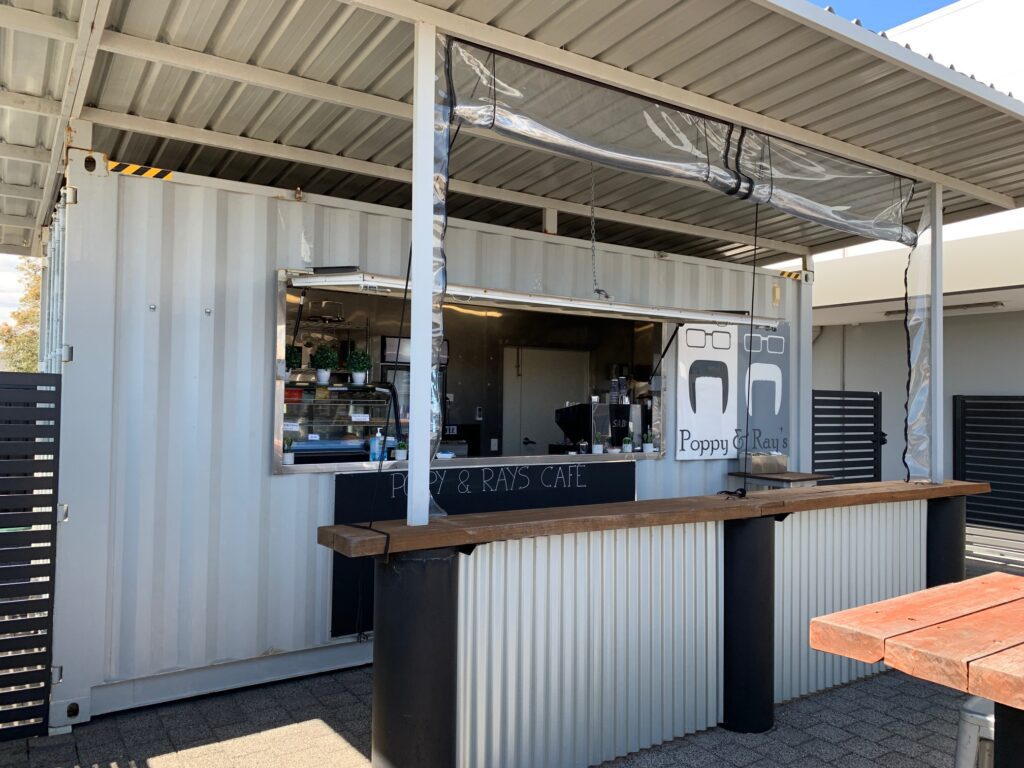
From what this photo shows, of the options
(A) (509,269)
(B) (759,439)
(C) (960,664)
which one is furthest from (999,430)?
(C) (960,664)

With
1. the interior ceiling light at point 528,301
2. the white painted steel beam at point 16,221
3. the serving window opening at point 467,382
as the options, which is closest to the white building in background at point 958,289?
the serving window opening at point 467,382

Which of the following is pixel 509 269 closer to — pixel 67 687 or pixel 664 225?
pixel 664 225

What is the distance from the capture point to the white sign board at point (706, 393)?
598 centimetres

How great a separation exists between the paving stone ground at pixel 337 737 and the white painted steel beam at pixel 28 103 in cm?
301

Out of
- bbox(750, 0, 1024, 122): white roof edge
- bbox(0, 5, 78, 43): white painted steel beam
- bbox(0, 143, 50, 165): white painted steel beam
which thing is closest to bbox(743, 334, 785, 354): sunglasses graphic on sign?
bbox(750, 0, 1024, 122): white roof edge

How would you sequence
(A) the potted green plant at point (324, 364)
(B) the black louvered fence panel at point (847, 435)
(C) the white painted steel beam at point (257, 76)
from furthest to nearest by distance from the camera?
(B) the black louvered fence panel at point (847, 435) < (A) the potted green plant at point (324, 364) < (C) the white painted steel beam at point (257, 76)

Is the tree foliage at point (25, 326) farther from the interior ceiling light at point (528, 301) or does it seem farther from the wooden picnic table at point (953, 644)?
the wooden picnic table at point (953, 644)

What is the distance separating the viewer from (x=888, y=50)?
3170mm

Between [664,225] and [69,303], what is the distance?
421cm

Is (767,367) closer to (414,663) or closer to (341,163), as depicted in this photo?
(341,163)

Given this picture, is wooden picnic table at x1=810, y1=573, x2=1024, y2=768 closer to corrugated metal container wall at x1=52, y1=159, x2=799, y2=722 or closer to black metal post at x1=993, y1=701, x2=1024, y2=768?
black metal post at x1=993, y1=701, x2=1024, y2=768

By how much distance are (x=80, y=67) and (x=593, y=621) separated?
10.4 ft

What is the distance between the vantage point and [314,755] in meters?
3.29

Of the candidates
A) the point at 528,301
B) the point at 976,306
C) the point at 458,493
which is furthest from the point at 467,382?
the point at 976,306
